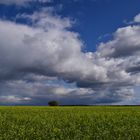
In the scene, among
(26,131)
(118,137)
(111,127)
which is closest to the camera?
(118,137)

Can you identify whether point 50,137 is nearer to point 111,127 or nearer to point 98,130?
point 98,130

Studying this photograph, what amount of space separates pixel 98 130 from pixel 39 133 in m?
4.25

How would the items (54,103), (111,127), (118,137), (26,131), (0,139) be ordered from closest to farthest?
1. (0,139)
2. (118,137)
3. (26,131)
4. (111,127)
5. (54,103)

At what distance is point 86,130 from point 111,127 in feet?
10.0

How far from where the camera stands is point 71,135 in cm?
2322

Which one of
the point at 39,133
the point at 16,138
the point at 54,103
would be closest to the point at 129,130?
the point at 39,133

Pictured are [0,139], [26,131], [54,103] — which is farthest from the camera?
[54,103]

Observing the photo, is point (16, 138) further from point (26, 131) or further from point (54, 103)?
point (54, 103)

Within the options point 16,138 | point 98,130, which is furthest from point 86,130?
point 16,138

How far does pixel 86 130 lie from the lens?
994 inches

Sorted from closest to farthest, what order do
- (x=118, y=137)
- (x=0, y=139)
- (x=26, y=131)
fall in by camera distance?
(x=0, y=139) → (x=118, y=137) → (x=26, y=131)

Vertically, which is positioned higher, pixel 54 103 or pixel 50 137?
pixel 54 103

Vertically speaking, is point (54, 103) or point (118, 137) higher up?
point (54, 103)

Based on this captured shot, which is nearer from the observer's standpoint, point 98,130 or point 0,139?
point 0,139
